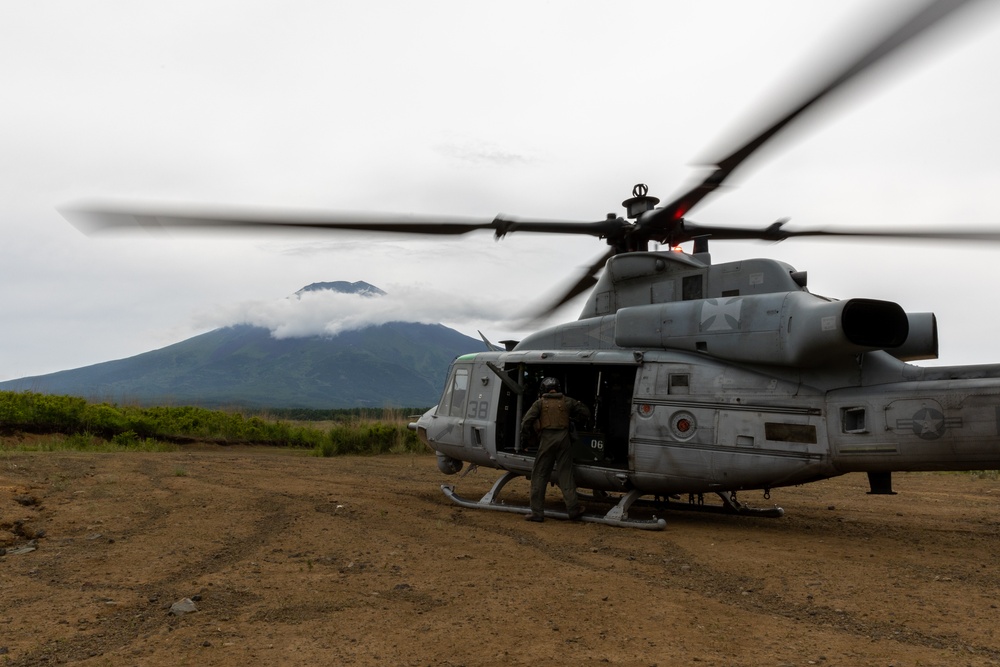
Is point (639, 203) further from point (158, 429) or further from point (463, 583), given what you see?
point (158, 429)

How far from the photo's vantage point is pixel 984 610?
459 cm

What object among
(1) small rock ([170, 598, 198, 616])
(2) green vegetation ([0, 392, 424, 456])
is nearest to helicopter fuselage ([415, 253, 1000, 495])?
(1) small rock ([170, 598, 198, 616])

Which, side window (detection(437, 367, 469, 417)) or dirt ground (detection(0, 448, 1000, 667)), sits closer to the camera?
dirt ground (detection(0, 448, 1000, 667))

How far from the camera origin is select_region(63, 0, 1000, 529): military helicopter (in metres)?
6.54

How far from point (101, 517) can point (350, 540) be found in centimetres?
303

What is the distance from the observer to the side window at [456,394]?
10.3 meters

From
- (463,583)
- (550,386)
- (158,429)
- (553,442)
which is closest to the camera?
(463,583)

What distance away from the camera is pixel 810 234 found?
25.5 feet

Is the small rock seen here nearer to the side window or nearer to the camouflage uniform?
the camouflage uniform

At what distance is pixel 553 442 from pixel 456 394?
2.49m

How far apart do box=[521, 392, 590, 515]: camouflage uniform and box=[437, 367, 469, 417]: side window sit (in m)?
1.90

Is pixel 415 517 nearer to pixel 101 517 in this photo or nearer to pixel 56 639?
pixel 101 517

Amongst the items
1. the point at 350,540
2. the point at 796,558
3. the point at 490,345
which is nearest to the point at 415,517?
the point at 350,540

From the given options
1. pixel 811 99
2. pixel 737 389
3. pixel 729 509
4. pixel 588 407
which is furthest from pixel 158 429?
pixel 811 99
